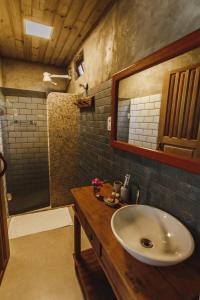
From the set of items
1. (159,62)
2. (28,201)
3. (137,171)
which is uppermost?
(159,62)

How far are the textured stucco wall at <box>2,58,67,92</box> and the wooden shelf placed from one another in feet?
9.20

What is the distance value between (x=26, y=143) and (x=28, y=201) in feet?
3.62

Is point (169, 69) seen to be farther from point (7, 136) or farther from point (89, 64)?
point (7, 136)

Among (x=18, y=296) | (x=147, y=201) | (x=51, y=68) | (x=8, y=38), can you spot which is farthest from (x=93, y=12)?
(x=18, y=296)

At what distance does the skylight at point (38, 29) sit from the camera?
5.51ft

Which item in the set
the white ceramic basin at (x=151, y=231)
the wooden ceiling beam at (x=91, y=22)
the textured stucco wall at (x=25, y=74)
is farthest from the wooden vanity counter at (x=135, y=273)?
the textured stucco wall at (x=25, y=74)

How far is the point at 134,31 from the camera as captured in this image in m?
1.12

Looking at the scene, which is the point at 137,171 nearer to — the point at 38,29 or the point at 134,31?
the point at 134,31

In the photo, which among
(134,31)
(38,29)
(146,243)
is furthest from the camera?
(38,29)

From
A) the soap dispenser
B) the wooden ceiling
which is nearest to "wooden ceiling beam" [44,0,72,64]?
the wooden ceiling

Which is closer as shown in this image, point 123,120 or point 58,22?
point 123,120

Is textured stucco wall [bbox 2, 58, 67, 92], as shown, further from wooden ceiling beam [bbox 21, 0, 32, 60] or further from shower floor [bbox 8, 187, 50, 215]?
shower floor [bbox 8, 187, 50, 215]

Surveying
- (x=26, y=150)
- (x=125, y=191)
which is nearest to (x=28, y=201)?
(x=26, y=150)

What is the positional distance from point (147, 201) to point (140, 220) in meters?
0.18
